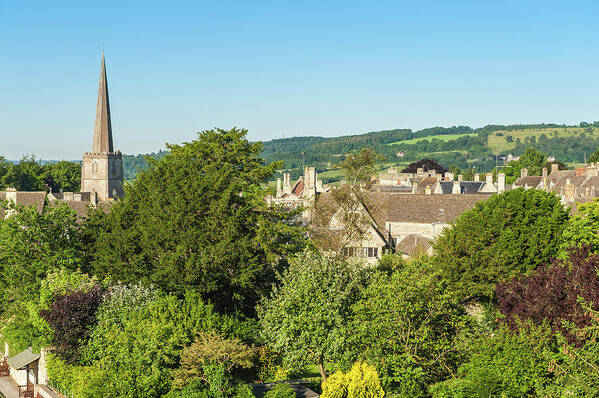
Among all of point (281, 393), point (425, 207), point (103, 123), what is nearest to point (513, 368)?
point (281, 393)

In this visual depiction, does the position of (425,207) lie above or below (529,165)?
below

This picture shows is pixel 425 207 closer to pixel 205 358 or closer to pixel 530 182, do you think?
pixel 205 358

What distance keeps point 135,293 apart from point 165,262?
262 cm

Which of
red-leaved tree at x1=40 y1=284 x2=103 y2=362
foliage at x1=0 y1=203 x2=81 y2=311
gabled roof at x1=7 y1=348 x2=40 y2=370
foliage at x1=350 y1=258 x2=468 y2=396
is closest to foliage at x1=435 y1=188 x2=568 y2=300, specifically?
foliage at x1=350 y1=258 x2=468 y2=396

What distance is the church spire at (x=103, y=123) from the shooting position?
11050 centimetres

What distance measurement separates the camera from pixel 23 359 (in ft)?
120

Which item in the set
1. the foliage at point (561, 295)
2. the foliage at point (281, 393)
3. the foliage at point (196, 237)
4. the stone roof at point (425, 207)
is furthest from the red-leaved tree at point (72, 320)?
the stone roof at point (425, 207)

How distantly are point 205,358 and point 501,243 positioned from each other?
63.1 feet

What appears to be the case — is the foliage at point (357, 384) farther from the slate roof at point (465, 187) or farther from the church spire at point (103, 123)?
the church spire at point (103, 123)

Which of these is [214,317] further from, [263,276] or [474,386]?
[474,386]

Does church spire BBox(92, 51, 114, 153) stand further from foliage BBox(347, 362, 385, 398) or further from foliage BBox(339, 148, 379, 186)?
foliage BBox(347, 362, 385, 398)

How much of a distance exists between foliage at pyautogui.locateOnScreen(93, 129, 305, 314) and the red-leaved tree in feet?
11.9

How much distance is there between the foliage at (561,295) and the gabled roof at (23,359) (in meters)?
24.0

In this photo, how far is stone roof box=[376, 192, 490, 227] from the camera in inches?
2505
